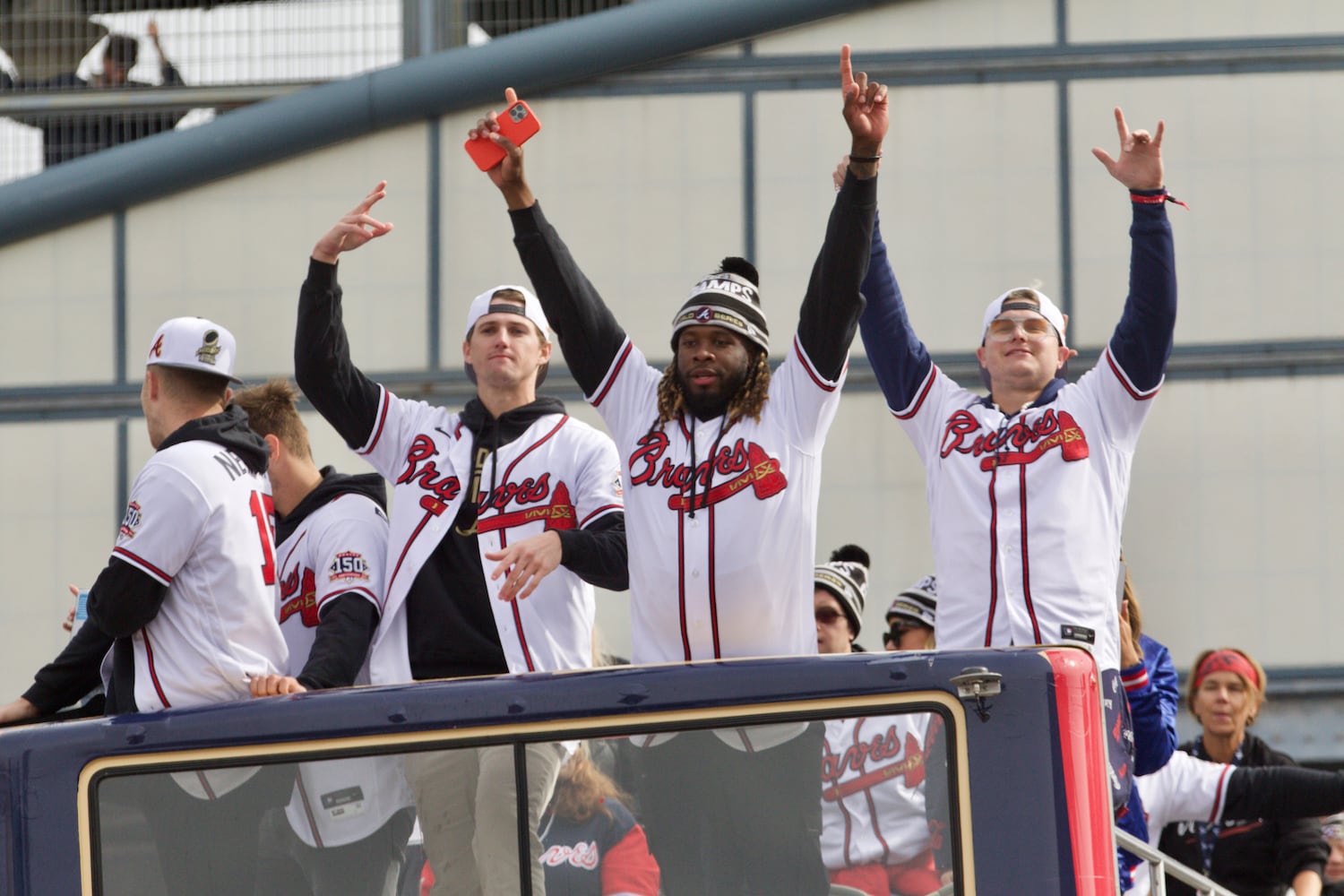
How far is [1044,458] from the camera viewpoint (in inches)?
176

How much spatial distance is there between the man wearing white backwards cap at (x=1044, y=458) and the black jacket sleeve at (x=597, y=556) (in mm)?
871

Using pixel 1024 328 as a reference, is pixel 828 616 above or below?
below

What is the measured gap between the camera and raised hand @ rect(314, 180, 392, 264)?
4.50 metres

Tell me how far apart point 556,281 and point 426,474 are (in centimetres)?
80

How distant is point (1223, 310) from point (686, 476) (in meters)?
6.50

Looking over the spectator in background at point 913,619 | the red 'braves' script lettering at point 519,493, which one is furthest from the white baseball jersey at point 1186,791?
the red 'braves' script lettering at point 519,493

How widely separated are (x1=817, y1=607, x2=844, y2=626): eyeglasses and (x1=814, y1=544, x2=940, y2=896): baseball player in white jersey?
279cm

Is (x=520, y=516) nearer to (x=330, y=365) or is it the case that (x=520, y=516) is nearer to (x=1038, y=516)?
(x=330, y=365)

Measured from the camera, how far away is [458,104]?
10.0m

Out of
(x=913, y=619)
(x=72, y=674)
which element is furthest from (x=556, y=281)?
(x=913, y=619)

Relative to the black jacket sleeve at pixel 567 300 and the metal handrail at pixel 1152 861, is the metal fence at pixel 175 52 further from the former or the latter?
the metal handrail at pixel 1152 861

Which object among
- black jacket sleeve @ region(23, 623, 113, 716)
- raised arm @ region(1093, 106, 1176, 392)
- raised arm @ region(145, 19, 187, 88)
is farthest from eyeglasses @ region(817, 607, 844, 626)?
raised arm @ region(145, 19, 187, 88)

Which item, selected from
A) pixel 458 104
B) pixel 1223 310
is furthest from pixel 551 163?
pixel 1223 310

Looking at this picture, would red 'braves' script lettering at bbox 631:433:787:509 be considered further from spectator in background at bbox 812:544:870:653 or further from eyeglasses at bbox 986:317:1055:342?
spectator in background at bbox 812:544:870:653
